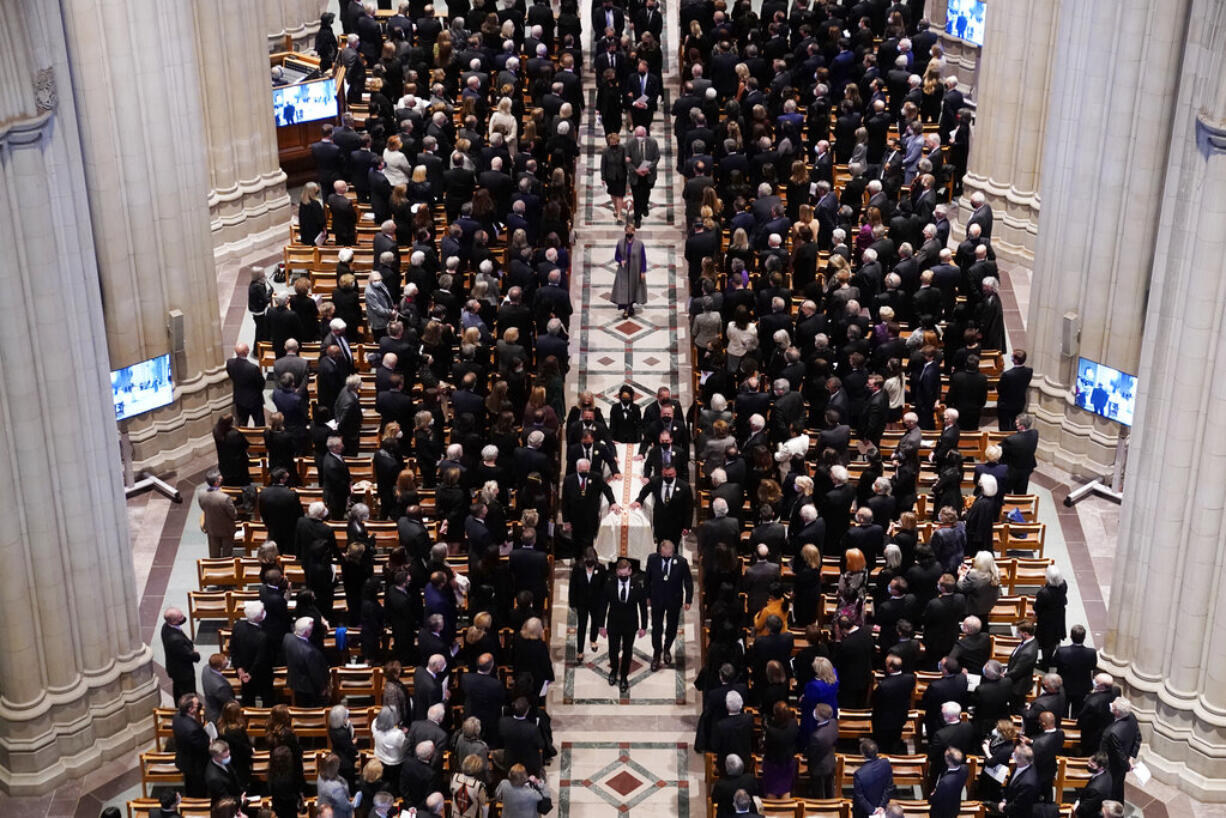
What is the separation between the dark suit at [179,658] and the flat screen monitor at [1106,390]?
11794mm

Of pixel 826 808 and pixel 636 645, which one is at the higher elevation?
pixel 826 808

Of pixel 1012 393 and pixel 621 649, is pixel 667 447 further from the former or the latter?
pixel 1012 393

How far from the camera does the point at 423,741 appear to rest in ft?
62.3

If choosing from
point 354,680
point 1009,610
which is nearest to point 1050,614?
point 1009,610

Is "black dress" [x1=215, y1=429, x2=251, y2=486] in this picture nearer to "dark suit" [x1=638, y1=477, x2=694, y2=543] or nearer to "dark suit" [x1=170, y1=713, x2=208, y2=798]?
"dark suit" [x1=638, y1=477, x2=694, y2=543]

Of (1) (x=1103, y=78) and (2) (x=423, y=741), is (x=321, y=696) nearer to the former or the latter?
(2) (x=423, y=741)

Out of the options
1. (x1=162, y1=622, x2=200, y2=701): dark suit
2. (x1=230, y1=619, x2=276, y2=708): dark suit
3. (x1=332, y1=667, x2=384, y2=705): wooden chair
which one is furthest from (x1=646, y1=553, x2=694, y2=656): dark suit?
(x1=162, y1=622, x2=200, y2=701): dark suit

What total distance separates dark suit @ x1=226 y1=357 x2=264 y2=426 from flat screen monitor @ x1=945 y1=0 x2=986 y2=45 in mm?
16336

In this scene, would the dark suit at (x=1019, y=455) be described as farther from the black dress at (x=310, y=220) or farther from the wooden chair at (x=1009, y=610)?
the black dress at (x=310, y=220)

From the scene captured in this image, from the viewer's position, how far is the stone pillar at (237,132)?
30.2m

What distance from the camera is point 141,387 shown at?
25.5m

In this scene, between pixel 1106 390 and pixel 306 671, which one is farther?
pixel 1106 390

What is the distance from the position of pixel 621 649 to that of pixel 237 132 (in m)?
12.1

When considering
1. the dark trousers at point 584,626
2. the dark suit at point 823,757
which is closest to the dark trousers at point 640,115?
the dark trousers at point 584,626
